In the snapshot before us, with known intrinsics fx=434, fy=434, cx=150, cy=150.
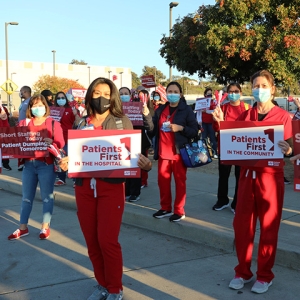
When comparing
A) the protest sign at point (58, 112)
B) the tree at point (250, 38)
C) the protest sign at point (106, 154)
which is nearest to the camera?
the protest sign at point (106, 154)

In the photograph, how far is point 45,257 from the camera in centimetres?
530

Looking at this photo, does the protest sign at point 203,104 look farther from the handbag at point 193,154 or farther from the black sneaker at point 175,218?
the black sneaker at point 175,218

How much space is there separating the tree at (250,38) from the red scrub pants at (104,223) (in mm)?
10982

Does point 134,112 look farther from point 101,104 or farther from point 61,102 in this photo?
point 101,104

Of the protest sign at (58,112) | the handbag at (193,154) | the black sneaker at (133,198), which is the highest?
the protest sign at (58,112)

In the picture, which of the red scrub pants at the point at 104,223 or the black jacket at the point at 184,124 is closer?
the red scrub pants at the point at 104,223

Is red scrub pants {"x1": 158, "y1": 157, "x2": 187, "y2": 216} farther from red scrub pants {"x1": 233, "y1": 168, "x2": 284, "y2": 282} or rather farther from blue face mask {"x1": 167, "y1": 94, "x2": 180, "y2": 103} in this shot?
red scrub pants {"x1": 233, "y1": 168, "x2": 284, "y2": 282}

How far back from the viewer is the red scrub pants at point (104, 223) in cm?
370

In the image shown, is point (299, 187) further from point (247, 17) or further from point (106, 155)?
point (247, 17)

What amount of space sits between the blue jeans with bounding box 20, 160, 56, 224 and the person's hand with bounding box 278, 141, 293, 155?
3268mm

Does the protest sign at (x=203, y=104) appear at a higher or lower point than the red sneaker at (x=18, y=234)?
higher

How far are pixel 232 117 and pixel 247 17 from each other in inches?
354

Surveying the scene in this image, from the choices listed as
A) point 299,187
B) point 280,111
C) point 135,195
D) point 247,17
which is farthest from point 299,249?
point 247,17

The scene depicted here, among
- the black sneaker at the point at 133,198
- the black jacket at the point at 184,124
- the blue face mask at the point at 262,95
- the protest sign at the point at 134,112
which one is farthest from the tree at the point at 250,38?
the blue face mask at the point at 262,95
